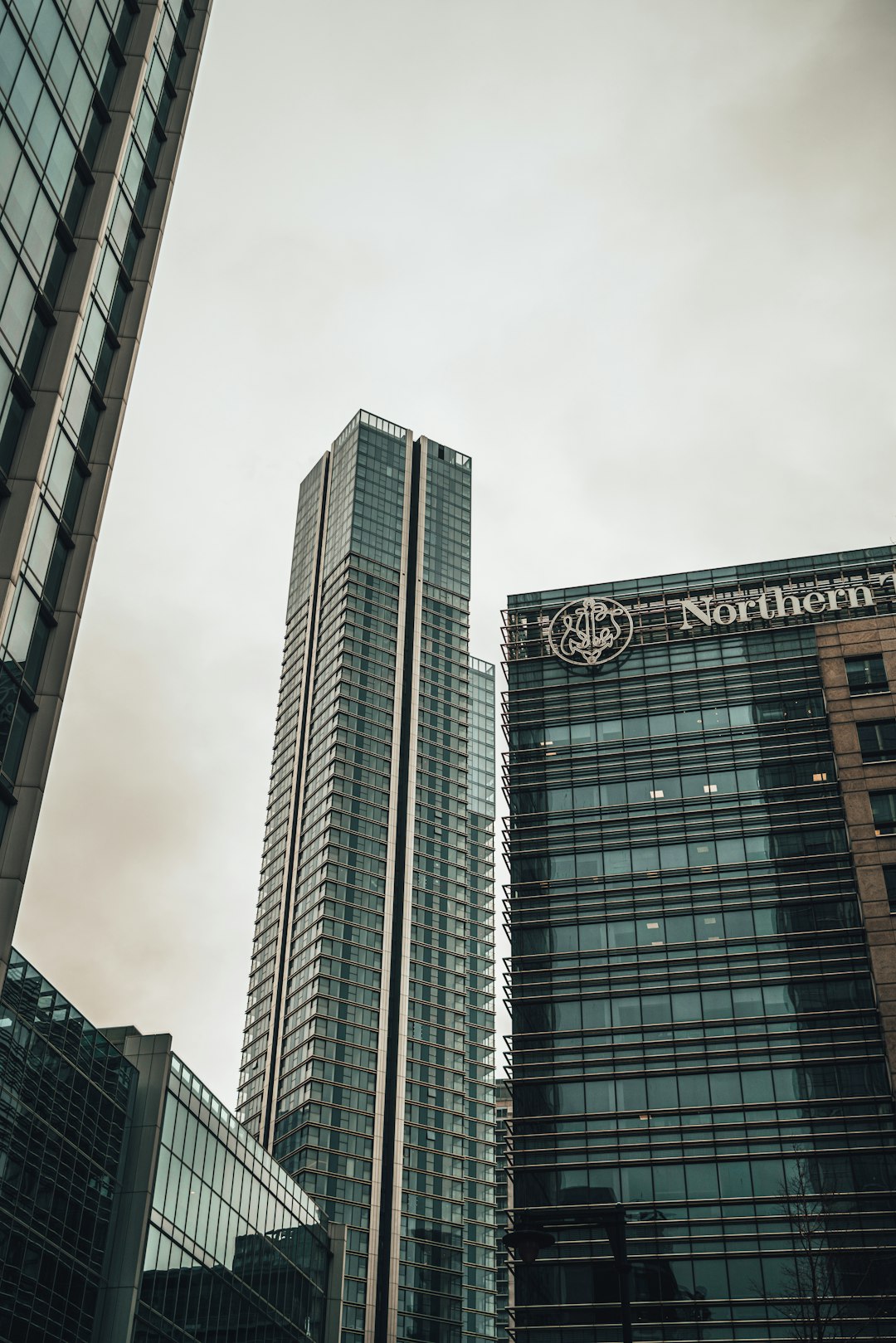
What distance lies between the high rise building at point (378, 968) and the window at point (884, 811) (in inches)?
3489

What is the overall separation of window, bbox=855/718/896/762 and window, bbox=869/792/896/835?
2.86 meters

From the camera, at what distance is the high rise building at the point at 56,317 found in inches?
1373

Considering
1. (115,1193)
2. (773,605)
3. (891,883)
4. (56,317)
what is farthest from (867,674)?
(56,317)

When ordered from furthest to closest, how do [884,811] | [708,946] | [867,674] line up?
[867,674]
[708,946]
[884,811]

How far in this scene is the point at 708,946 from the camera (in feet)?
284

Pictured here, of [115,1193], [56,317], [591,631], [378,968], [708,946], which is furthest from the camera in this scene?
[378,968]

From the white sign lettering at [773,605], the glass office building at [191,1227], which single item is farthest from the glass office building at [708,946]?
the glass office building at [191,1227]

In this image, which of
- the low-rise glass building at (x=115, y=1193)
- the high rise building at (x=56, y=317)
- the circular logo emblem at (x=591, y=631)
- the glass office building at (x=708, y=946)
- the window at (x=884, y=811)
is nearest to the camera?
the high rise building at (x=56, y=317)

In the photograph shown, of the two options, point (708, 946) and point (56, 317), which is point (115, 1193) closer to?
point (56, 317)

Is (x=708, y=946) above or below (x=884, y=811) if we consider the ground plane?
below

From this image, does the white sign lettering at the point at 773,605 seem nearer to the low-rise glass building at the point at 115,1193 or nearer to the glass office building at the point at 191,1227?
the glass office building at the point at 191,1227

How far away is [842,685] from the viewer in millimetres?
90625

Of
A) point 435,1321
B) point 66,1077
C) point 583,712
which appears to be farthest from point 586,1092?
point 435,1321

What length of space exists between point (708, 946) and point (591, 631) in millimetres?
27595
